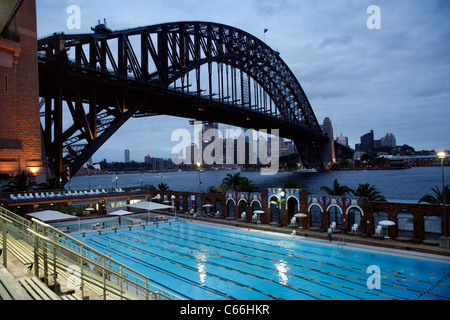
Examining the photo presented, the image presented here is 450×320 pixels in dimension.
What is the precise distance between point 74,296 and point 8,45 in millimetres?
32372

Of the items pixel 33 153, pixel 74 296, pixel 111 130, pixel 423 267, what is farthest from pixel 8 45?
pixel 423 267

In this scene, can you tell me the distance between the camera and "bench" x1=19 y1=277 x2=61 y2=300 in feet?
20.1

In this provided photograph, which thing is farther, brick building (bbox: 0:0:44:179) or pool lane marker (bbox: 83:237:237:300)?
brick building (bbox: 0:0:44:179)

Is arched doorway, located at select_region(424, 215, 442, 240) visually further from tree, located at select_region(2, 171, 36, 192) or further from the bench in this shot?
tree, located at select_region(2, 171, 36, 192)

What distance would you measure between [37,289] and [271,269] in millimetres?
13176

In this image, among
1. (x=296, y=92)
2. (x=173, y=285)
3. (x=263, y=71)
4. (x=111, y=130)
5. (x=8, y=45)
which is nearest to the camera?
(x=173, y=285)

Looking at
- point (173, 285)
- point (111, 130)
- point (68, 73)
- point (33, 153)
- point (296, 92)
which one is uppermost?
point (296, 92)

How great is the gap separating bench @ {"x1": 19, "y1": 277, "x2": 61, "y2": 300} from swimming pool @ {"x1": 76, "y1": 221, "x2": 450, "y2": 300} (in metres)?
8.33

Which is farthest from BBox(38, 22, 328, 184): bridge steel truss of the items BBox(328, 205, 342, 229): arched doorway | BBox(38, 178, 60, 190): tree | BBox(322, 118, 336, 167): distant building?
BBox(322, 118, 336, 167): distant building
